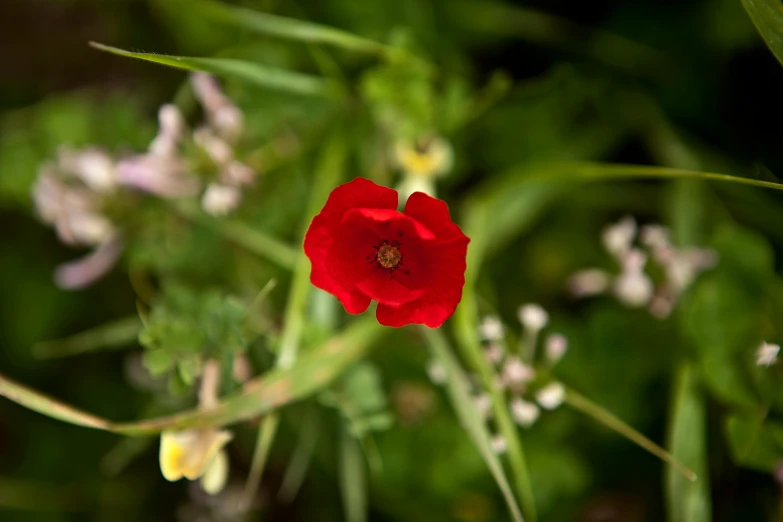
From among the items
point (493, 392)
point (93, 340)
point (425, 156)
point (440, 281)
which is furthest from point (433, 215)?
point (93, 340)

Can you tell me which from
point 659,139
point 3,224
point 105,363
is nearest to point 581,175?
point 659,139

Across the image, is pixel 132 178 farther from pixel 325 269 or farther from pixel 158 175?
pixel 325 269

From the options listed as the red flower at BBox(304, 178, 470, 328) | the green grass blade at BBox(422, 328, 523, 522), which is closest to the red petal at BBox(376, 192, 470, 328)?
the red flower at BBox(304, 178, 470, 328)

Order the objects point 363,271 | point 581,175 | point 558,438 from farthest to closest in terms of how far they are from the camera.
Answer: point 558,438
point 581,175
point 363,271

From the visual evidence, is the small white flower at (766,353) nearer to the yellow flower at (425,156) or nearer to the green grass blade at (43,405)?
the yellow flower at (425,156)

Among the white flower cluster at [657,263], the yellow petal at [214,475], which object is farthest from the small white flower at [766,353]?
the yellow petal at [214,475]

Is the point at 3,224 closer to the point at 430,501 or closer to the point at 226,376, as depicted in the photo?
the point at 226,376

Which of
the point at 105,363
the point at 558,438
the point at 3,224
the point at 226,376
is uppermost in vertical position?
the point at 226,376

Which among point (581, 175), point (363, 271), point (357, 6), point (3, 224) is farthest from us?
point (3, 224)
